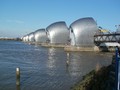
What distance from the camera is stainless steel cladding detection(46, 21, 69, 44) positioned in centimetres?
9181

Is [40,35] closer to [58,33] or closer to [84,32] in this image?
[58,33]

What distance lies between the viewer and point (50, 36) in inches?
3733

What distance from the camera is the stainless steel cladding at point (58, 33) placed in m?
91.8

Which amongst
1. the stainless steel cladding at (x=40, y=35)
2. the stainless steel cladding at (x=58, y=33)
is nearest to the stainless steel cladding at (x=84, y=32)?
the stainless steel cladding at (x=58, y=33)

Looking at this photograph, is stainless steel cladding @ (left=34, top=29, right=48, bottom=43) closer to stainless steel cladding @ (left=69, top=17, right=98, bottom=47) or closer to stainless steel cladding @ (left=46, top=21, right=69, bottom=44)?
stainless steel cladding @ (left=46, top=21, right=69, bottom=44)

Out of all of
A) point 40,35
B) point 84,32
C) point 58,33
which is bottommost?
point 84,32

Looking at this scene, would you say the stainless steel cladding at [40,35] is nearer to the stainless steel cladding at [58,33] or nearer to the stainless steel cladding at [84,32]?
the stainless steel cladding at [58,33]

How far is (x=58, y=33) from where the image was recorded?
92312 mm

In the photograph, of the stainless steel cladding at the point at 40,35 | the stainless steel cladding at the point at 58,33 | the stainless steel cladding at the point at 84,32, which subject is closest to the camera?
the stainless steel cladding at the point at 84,32

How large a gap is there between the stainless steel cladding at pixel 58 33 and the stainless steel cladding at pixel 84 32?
55.4 ft

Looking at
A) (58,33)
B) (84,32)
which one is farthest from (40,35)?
(84,32)

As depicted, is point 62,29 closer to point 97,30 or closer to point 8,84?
point 97,30

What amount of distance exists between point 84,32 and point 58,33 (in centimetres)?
2151

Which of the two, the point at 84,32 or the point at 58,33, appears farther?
the point at 58,33
